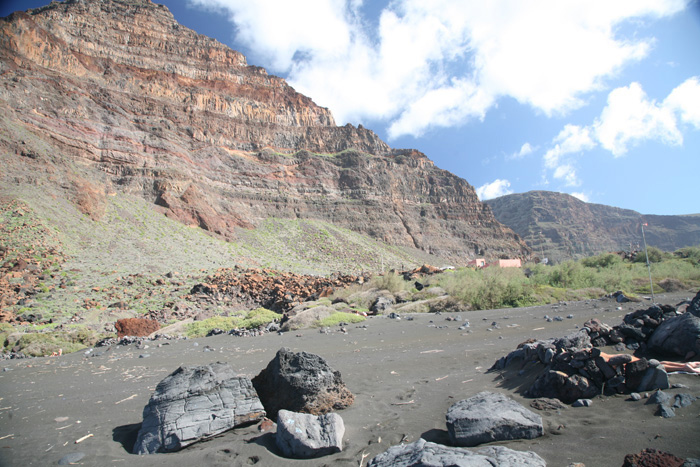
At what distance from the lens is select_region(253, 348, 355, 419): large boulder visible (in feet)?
13.9

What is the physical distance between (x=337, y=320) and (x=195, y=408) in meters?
9.66

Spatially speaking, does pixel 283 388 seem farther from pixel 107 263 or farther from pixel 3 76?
pixel 3 76

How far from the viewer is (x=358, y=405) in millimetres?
4543

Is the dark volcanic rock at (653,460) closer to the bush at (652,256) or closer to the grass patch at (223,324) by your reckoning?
the grass patch at (223,324)

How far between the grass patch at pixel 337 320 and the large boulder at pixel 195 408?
349 inches

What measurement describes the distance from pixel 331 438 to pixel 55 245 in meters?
30.7

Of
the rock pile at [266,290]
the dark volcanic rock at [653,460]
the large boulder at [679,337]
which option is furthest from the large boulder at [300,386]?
the rock pile at [266,290]

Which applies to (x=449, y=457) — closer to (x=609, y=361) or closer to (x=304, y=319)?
(x=609, y=361)

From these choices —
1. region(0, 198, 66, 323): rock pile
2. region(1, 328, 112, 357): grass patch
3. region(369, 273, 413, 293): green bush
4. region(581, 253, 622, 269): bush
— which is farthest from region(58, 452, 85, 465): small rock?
region(581, 253, 622, 269): bush

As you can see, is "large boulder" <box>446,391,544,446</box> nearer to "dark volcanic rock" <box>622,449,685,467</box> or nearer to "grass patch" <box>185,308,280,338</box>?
"dark volcanic rock" <box>622,449,685,467</box>

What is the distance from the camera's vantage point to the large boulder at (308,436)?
3.22 metres

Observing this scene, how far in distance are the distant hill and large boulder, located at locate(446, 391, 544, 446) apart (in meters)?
159

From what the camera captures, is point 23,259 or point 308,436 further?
point 23,259

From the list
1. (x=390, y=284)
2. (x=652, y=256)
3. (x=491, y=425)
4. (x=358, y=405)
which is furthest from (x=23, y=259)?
(x=652, y=256)
